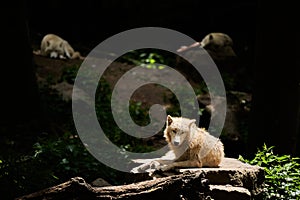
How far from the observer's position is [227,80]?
13398 millimetres

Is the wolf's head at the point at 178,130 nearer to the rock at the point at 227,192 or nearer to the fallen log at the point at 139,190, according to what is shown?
the rock at the point at 227,192

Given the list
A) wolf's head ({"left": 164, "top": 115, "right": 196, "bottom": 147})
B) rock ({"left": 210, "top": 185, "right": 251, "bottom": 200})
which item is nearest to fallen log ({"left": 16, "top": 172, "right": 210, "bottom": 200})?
rock ({"left": 210, "top": 185, "right": 251, "bottom": 200})

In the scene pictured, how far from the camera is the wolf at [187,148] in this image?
5.79m

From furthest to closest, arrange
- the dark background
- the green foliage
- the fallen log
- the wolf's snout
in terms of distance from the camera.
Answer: the dark background < the green foliage < the wolf's snout < the fallen log

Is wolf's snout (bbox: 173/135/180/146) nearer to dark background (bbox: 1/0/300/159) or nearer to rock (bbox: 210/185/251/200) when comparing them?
rock (bbox: 210/185/251/200)

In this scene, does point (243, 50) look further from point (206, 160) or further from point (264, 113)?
point (206, 160)

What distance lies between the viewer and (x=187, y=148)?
5855 millimetres

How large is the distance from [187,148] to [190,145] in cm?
6

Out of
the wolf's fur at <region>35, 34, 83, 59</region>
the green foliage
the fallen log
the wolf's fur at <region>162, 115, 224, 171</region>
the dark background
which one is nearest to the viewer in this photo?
the fallen log

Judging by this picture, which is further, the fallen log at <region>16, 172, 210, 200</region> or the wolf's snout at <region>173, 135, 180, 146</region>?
the wolf's snout at <region>173, 135, 180, 146</region>

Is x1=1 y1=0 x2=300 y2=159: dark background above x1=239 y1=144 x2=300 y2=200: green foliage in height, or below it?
above

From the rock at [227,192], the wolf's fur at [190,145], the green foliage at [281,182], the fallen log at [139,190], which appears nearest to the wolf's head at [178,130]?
the wolf's fur at [190,145]

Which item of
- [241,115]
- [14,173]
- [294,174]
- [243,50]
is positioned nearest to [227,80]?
[241,115]

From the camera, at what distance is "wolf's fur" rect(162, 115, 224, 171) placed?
5.79 m
